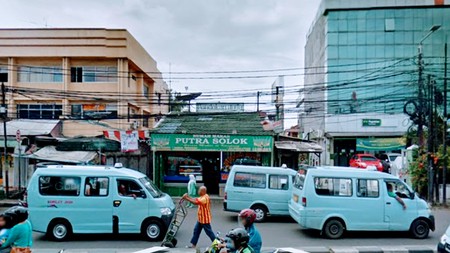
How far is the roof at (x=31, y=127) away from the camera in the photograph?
71.1 ft

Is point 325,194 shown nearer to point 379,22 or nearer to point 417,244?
point 417,244

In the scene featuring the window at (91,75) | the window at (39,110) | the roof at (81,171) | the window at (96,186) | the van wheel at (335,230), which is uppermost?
the window at (91,75)

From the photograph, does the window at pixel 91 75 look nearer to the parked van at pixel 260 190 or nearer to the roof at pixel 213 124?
the roof at pixel 213 124

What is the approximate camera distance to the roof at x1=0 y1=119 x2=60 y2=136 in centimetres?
2167

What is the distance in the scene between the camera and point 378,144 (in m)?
38.5

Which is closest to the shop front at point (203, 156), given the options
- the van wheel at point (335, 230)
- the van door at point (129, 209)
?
the van wheel at point (335, 230)

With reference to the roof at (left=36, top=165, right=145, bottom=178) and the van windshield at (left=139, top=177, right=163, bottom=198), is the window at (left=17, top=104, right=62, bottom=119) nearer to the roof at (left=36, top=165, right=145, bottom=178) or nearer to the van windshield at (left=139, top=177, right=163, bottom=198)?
the roof at (left=36, top=165, right=145, bottom=178)

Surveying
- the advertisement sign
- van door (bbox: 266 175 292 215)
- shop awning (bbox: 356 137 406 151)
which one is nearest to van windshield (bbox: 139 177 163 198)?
van door (bbox: 266 175 292 215)

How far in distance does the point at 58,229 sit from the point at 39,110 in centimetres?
2021

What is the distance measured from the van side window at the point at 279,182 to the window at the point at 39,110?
65.3ft

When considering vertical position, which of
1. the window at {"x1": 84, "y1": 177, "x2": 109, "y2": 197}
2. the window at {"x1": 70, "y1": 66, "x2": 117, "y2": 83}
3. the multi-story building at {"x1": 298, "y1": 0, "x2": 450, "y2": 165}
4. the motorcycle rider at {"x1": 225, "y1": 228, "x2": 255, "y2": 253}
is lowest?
the window at {"x1": 84, "y1": 177, "x2": 109, "y2": 197}

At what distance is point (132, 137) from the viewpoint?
749 inches

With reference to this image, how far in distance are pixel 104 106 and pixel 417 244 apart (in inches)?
943

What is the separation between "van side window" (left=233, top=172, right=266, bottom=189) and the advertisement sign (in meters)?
6.86
